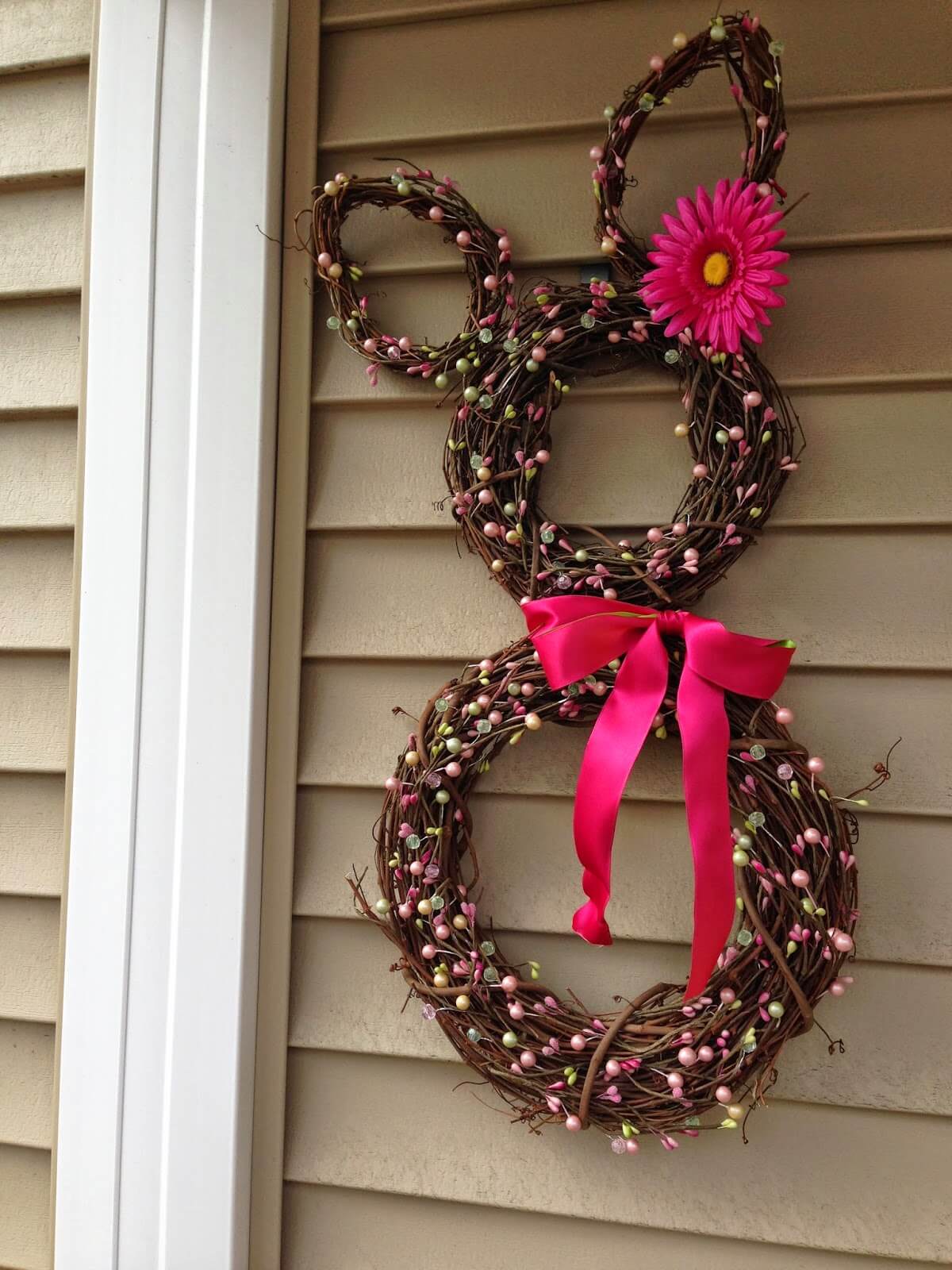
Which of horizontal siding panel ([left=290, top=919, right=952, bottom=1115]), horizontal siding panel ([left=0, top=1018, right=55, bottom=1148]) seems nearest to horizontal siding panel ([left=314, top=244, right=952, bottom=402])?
horizontal siding panel ([left=290, top=919, right=952, bottom=1115])

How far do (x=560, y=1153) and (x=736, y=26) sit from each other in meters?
1.18

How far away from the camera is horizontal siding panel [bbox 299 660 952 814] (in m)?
0.97

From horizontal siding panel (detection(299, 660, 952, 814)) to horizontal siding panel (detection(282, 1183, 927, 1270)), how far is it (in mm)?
463

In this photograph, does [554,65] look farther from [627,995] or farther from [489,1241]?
[489,1241]

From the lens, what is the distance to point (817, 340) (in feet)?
3.32

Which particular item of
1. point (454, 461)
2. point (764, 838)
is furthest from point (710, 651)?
point (454, 461)

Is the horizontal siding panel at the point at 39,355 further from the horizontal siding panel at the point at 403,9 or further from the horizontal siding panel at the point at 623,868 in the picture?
the horizontal siding panel at the point at 623,868

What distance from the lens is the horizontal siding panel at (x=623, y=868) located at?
96 centimetres

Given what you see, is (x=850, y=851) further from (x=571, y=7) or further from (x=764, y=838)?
(x=571, y=7)

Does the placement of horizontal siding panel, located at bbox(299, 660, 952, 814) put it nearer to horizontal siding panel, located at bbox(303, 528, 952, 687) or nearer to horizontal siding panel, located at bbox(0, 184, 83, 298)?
horizontal siding panel, located at bbox(303, 528, 952, 687)

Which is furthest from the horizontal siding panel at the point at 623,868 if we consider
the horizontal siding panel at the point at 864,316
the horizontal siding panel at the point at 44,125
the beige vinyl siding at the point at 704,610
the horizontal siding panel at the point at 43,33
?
the horizontal siding panel at the point at 43,33

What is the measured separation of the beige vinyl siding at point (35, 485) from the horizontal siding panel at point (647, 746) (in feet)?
1.18

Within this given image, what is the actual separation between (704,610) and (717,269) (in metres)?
0.36

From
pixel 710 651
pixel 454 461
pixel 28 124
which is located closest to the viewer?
pixel 710 651
